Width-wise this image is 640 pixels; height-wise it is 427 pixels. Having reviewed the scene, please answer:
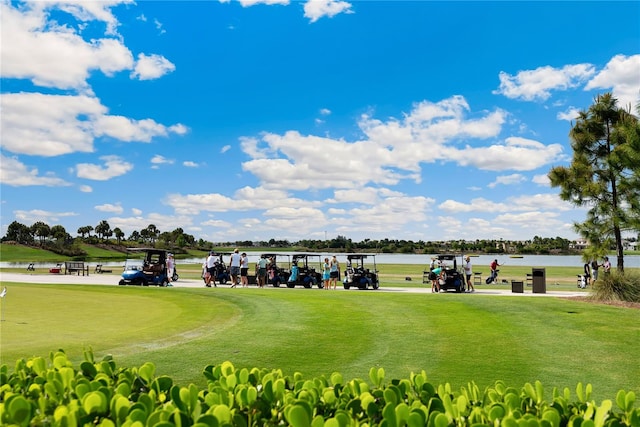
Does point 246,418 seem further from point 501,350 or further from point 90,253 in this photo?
point 90,253

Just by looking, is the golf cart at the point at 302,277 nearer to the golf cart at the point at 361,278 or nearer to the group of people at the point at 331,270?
the group of people at the point at 331,270

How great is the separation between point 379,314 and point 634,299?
41.0 feet

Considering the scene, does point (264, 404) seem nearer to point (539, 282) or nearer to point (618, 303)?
point (618, 303)

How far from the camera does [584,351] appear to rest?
12.0 m

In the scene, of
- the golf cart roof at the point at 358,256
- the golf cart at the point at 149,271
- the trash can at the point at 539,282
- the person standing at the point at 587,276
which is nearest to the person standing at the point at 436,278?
the golf cart roof at the point at 358,256

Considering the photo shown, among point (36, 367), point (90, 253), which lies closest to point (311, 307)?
point (36, 367)

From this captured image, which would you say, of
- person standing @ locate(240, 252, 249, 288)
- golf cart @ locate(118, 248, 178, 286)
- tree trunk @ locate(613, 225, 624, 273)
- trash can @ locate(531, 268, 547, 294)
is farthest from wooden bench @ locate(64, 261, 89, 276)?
tree trunk @ locate(613, 225, 624, 273)

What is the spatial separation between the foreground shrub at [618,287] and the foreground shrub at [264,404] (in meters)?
21.3

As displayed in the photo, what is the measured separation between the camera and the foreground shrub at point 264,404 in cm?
276

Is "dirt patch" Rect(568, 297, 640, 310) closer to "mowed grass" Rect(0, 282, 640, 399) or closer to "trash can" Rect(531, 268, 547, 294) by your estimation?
"mowed grass" Rect(0, 282, 640, 399)

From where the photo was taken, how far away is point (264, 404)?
322 cm

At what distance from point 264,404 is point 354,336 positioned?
33.0ft

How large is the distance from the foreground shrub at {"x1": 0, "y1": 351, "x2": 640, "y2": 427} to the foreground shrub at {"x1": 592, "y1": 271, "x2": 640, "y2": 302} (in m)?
21.3

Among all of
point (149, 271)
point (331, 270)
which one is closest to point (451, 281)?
point (331, 270)
